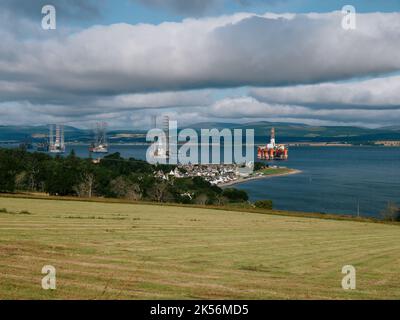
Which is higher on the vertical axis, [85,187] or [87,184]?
[87,184]

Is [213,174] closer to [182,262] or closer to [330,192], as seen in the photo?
[330,192]

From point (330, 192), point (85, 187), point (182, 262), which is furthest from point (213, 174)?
point (182, 262)

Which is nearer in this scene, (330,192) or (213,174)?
(330,192)

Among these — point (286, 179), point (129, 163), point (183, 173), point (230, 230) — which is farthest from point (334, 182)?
point (230, 230)

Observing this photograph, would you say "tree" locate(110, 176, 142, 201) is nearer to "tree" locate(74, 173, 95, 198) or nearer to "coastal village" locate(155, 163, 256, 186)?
"tree" locate(74, 173, 95, 198)

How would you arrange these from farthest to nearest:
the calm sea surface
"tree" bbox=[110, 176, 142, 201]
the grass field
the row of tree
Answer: the calm sea surface < "tree" bbox=[110, 176, 142, 201] < the row of tree < the grass field

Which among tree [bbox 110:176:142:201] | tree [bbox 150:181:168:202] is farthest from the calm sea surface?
tree [bbox 110:176:142:201]

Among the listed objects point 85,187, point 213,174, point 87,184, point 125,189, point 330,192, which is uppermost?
point 87,184

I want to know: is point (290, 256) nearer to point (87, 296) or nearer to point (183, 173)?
point (87, 296)

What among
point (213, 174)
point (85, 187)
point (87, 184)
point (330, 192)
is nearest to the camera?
→ point (85, 187)
